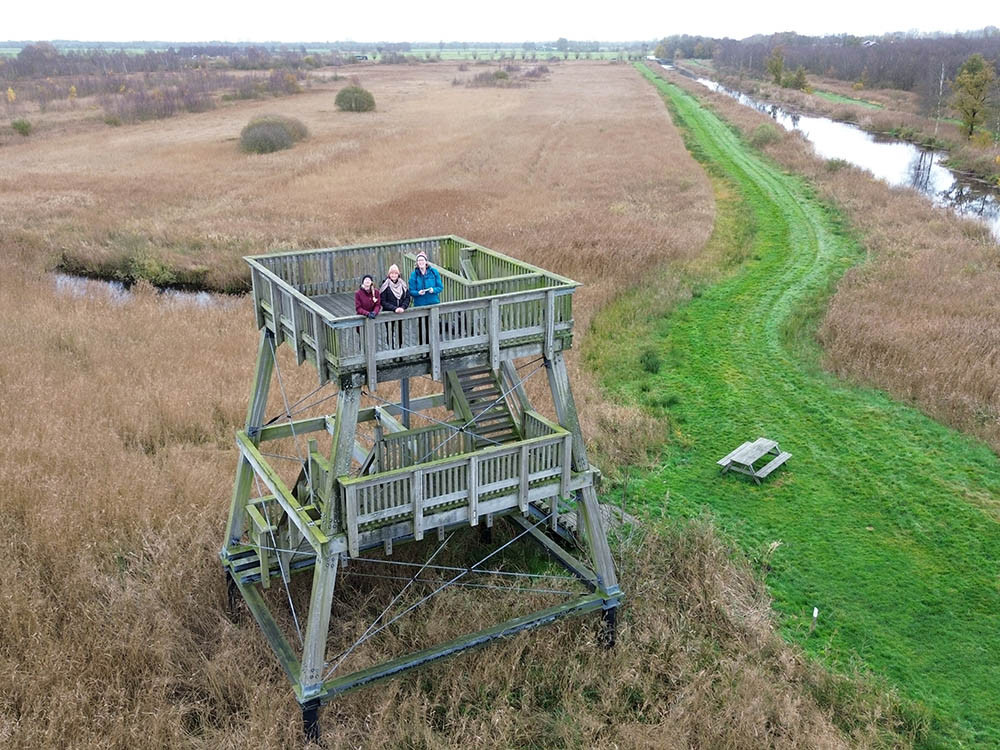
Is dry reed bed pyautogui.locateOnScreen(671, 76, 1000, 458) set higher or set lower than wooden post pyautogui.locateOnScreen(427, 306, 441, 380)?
lower

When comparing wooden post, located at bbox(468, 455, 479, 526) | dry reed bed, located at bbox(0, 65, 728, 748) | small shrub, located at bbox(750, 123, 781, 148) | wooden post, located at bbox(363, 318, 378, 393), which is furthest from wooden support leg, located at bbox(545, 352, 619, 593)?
small shrub, located at bbox(750, 123, 781, 148)

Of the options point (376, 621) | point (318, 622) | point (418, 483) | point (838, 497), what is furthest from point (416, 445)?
point (838, 497)

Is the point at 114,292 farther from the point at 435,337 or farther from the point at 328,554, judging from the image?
the point at 435,337

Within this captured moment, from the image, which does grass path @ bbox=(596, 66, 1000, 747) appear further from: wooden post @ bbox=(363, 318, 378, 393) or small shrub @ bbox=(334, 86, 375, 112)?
small shrub @ bbox=(334, 86, 375, 112)

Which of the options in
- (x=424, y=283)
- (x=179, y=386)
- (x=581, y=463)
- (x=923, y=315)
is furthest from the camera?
(x=923, y=315)

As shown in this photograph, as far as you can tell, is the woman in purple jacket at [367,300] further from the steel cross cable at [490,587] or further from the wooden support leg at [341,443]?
the steel cross cable at [490,587]

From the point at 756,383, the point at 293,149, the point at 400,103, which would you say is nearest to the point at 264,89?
the point at 400,103

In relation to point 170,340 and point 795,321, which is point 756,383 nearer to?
point 795,321
